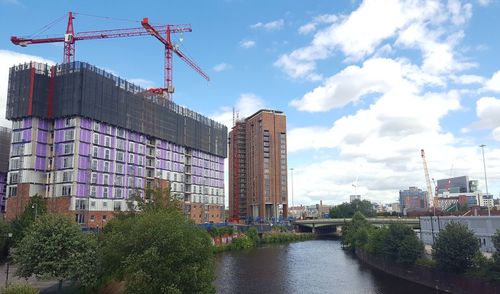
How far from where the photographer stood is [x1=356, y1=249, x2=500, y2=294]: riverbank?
188 feet

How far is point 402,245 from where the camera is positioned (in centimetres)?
7981

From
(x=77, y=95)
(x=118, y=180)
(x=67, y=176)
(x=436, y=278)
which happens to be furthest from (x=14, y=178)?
(x=436, y=278)

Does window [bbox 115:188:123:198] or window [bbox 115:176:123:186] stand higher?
window [bbox 115:176:123:186]

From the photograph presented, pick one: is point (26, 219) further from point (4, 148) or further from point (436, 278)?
point (436, 278)

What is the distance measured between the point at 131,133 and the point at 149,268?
111 metres

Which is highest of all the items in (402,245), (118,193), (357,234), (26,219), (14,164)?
(14,164)

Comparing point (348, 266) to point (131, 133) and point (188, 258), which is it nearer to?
point (188, 258)

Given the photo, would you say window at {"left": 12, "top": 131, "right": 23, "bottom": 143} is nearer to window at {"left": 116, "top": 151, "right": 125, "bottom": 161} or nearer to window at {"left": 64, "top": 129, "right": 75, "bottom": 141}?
window at {"left": 64, "top": 129, "right": 75, "bottom": 141}

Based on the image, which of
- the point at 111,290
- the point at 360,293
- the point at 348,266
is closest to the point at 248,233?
the point at 348,266

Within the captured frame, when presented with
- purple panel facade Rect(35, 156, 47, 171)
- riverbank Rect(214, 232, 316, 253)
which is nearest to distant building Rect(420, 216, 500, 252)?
riverbank Rect(214, 232, 316, 253)

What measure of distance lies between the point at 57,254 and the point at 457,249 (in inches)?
2167

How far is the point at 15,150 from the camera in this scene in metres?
123

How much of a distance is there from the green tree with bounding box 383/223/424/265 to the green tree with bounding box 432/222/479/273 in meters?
11.6

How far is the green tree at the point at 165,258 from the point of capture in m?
37.9
